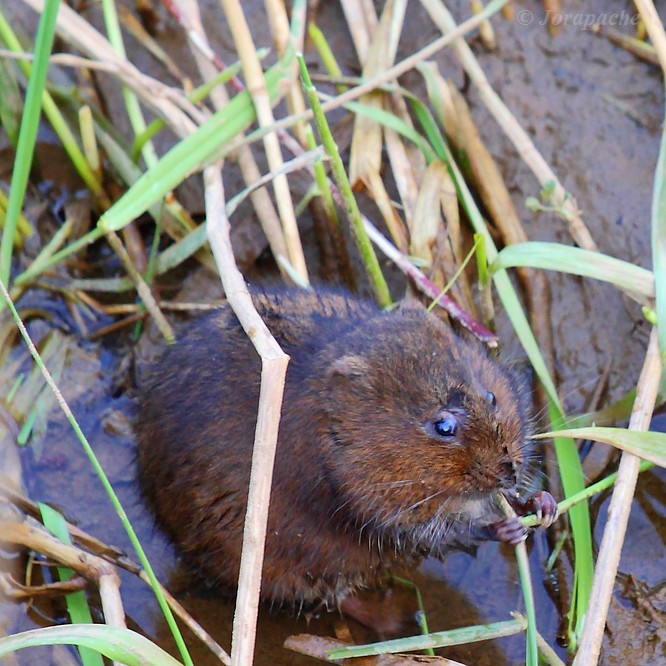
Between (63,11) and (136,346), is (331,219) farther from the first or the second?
(63,11)

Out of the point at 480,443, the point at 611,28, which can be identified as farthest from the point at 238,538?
the point at 611,28

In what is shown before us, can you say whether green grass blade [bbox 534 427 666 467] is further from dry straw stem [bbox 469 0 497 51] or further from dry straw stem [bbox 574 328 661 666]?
dry straw stem [bbox 469 0 497 51]

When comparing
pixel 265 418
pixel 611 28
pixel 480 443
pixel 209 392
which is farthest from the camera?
pixel 611 28

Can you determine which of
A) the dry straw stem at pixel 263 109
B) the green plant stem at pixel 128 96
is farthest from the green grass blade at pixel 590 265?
the green plant stem at pixel 128 96

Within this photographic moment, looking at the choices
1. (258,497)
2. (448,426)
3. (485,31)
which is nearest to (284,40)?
(485,31)

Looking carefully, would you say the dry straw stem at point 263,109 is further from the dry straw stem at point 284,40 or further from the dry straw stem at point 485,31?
the dry straw stem at point 485,31

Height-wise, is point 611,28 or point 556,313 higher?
point 611,28
